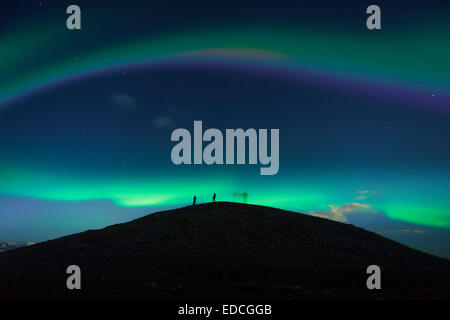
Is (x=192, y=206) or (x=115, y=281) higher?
(x=192, y=206)

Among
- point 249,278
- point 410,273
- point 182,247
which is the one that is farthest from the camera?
point 182,247

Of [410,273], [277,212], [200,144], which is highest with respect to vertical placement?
[200,144]

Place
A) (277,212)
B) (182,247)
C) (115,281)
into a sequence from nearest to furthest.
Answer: (115,281), (182,247), (277,212)

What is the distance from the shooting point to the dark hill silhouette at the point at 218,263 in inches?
698

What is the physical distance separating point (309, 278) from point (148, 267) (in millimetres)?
11900

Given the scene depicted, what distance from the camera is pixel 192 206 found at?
4916cm

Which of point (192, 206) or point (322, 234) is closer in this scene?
point (322, 234)

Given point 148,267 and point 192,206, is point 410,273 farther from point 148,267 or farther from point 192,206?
point 192,206

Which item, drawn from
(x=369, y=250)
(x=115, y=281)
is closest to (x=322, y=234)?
(x=369, y=250)

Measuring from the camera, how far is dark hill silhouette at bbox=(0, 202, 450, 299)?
17.7m

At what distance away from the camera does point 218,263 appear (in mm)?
24875
